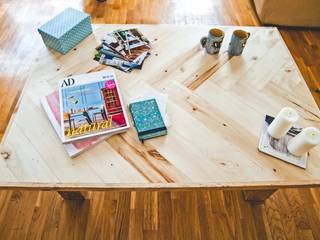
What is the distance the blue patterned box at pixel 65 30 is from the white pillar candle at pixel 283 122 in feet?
2.92

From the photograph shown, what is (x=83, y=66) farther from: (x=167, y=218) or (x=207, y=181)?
(x=167, y=218)

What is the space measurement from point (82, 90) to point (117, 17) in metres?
1.46

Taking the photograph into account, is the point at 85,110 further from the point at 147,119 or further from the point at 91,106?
the point at 147,119

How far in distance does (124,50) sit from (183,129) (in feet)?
1.58

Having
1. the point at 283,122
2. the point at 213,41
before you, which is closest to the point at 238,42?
the point at 213,41

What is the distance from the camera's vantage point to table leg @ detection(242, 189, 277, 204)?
42.5 inches

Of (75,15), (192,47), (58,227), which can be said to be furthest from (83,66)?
(58,227)

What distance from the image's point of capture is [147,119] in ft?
2.67

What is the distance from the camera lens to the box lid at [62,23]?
0.98m

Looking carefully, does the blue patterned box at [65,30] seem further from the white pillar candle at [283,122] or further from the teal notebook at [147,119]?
the white pillar candle at [283,122]

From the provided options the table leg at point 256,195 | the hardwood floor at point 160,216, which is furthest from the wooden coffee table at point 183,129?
the hardwood floor at point 160,216

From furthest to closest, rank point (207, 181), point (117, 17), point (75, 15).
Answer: point (117, 17), point (75, 15), point (207, 181)

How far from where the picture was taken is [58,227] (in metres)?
1.09

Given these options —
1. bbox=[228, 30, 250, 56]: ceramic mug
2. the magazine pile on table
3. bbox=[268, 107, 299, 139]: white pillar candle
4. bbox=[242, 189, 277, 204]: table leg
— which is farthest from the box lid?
bbox=[242, 189, 277, 204]: table leg
